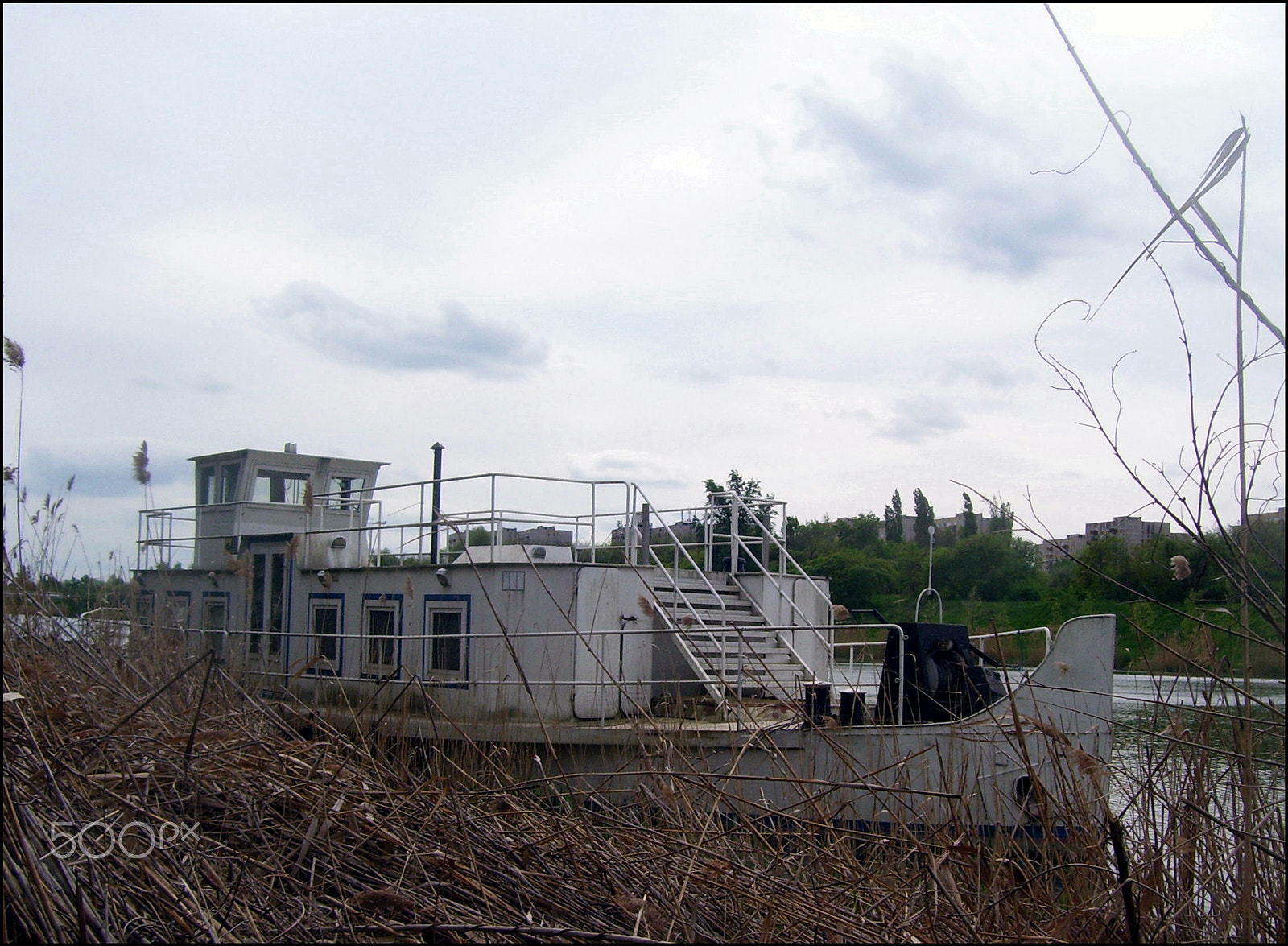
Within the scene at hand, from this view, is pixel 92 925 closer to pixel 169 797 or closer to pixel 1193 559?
pixel 169 797

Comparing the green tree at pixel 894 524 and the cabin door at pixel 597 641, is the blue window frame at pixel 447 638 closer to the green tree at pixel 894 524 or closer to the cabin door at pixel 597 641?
the cabin door at pixel 597 641

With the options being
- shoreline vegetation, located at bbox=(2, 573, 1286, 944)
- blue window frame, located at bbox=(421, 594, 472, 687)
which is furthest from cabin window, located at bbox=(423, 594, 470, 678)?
shoreline vegetation, located at bbox=(2, 573, 1286, 944)

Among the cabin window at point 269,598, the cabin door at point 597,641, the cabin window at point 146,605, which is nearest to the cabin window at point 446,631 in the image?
the cabin door at point 597,641

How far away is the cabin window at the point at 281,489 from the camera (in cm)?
1727

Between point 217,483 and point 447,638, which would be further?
point 217,483

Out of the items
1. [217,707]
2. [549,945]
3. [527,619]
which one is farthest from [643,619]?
[549,945]

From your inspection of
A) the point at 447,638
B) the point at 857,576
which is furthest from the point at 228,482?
the point at 857,576

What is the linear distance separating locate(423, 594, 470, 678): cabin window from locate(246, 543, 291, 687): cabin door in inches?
116

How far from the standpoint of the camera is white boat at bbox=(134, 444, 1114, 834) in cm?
662

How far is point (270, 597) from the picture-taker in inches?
575

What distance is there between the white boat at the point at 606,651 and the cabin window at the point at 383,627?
0.04 metres

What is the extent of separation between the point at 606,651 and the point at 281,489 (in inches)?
324

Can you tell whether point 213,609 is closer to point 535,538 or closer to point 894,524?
point 535,538

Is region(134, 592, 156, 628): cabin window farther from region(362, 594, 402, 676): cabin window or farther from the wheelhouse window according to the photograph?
region(362, 594, 402, 676): cabin window
